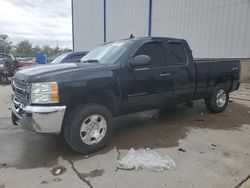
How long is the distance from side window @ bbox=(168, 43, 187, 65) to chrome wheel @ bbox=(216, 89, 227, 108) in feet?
5.53

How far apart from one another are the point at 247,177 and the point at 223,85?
373 cm

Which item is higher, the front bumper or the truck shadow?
the front bumper

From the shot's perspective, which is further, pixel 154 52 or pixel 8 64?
pixel 8 64

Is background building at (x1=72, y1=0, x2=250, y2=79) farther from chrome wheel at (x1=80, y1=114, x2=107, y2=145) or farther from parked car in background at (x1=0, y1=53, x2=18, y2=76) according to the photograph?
chrome wheel at (x1=80, y1=114, x2=107, y2=145)

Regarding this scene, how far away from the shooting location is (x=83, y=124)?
13.5 ft

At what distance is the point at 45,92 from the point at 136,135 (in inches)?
85.7

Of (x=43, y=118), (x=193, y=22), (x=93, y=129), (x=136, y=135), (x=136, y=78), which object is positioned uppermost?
(x=193, y=22)

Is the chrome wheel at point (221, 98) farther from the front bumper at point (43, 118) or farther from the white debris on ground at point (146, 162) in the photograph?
the front bumper at point (43, 118)

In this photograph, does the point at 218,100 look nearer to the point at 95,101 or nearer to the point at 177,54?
the point at 177,54

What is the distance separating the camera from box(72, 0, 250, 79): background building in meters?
12.0

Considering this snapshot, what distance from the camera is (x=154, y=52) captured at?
5.21 meters

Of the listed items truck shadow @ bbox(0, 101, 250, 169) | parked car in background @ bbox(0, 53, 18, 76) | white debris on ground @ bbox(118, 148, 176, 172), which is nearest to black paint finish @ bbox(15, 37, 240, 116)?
truck shadow @ bbox(0, 101, 250, 169)

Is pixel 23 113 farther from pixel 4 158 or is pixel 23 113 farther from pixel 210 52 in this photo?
pixel 210 52

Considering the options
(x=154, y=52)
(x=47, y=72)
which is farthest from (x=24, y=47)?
(x=47, y=72)
